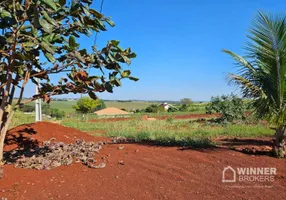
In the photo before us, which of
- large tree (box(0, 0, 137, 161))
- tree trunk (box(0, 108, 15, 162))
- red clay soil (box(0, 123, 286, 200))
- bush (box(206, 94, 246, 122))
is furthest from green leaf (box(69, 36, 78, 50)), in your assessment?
bush (box(206, 94, 246, 122))

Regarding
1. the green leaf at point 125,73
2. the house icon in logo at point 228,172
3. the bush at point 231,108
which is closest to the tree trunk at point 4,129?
the green leaf at point 125,73

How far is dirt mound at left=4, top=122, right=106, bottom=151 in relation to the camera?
19.8ft

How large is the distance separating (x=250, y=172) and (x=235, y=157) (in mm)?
743

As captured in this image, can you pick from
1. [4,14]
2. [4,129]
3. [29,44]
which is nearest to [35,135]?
[4,129]

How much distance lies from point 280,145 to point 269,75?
1362mm

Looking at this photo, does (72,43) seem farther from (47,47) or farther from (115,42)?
(115,42)

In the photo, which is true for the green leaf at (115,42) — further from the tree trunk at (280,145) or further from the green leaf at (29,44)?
the tree trunk at (280,145)

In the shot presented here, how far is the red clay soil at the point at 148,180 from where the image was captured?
140 inches

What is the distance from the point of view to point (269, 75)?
5527mm

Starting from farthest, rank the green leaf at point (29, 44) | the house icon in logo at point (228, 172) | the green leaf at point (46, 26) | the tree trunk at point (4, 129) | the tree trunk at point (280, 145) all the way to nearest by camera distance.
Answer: the tree trunk at point (280, 145) < the tree trunk at point (4, 129) < the house icon in logo at point (228, 172) < the green leaf at point (29, 44) < the green leaf at point (46, 26)

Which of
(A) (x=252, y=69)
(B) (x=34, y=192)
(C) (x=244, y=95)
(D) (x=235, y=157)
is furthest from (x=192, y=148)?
(B) (x=34, y=192)

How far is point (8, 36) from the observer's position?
9.96ft

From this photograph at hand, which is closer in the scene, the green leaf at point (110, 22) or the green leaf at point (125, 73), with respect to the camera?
the green leaf at point (110, 22)

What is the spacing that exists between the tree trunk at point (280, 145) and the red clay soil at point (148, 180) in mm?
212
